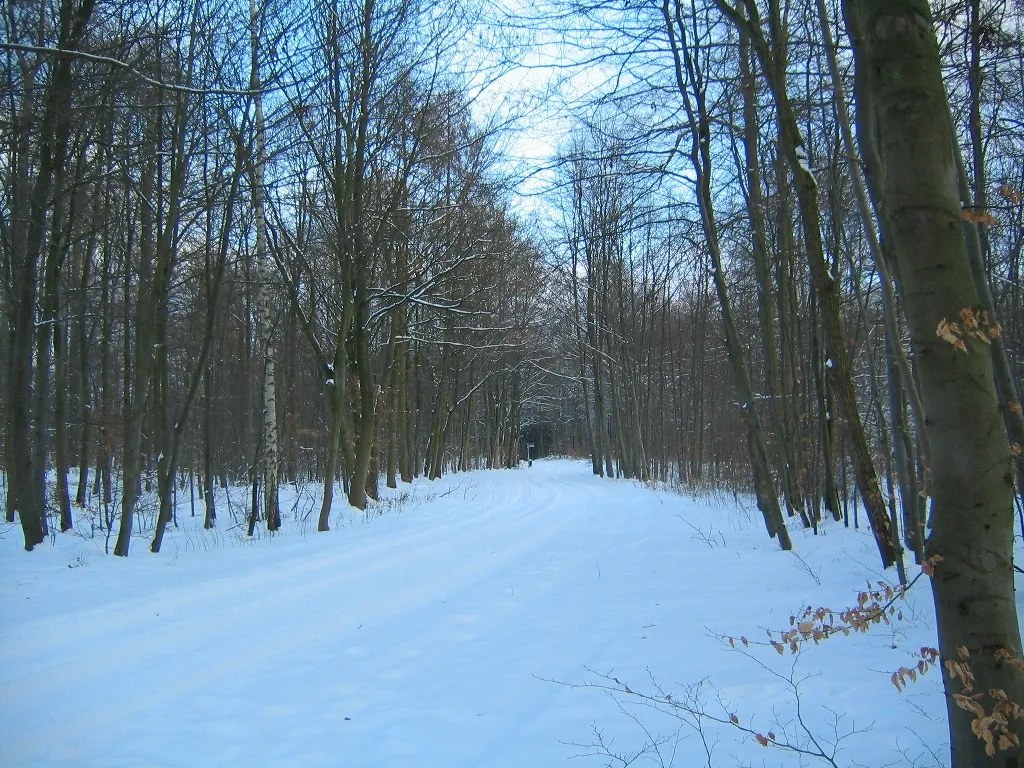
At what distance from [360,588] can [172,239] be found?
222 inches

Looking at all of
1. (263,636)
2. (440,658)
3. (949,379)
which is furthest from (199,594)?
(949,379)

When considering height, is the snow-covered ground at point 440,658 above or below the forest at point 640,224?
below

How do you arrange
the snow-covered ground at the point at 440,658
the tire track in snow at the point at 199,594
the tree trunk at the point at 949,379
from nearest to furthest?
the tree trunk at the point at 949,379 → the snow-covered ground at the point at 440,658 → the tire track in snow at the point at 199,594

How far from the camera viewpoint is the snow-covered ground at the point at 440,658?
3311 millimetres

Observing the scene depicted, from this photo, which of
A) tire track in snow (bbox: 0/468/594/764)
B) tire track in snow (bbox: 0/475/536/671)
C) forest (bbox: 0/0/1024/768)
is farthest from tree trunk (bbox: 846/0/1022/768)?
tire track in snow (bbox: 0/475/536/671)

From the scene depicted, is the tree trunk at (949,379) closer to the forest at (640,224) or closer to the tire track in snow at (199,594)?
the forest at (640,224)

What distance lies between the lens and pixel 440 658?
4590mm

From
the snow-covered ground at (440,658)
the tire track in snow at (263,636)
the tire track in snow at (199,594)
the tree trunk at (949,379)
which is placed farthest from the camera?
the tire track in snow at (199,594)

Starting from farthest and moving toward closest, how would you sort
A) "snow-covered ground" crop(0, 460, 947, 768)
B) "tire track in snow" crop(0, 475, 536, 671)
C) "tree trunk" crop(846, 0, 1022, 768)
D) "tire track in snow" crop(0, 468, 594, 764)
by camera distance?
"tire track in snow" crop(0, 475, 536, 671), "tire track in snow" crop(0, 468, 594, 764), "snow-covered ground" crop(0, 460, 947, 768), "tree trunk" crop(846, 0, 1022, 768)

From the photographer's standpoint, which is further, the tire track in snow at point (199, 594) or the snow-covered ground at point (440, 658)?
the tire track in snow at point (199, 594)

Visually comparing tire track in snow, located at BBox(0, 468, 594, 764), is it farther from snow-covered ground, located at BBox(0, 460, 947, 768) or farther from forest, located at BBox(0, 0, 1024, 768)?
forest, located at BBox(0, 0, 1024, 768)

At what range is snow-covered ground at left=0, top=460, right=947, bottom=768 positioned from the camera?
130 inches

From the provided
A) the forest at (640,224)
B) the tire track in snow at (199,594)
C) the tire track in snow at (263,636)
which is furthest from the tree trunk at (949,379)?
the tire track in snow at (199,594)

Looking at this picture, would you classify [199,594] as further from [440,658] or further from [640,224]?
[640,224]
